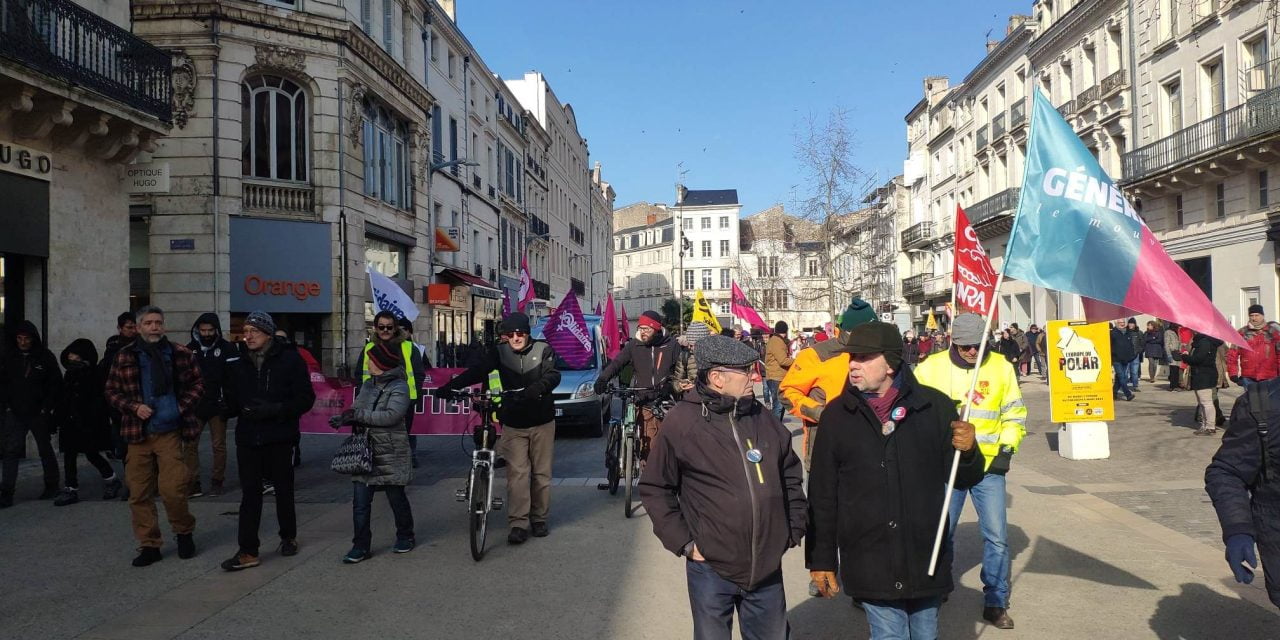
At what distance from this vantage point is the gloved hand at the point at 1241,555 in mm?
3252

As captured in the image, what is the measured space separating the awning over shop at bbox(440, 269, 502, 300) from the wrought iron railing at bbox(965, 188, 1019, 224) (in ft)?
68.7

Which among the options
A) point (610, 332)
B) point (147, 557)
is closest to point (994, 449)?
point (147, 557)

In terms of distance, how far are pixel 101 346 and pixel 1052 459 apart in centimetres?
1333

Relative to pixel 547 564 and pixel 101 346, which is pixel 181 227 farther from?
pixel 547 564

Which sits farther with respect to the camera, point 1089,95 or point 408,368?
point 1089,95

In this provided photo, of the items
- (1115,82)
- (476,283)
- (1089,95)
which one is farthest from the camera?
(476,283)

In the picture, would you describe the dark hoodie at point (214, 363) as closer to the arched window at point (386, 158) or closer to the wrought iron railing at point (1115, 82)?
the arched window at point (386, 158)

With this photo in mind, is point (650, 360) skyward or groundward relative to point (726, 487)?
skyward

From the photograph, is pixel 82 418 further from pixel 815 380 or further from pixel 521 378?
pixel 815 380

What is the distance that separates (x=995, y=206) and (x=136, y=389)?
131ft

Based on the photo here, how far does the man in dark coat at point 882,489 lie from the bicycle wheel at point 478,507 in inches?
137

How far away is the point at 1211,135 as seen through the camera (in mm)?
24875

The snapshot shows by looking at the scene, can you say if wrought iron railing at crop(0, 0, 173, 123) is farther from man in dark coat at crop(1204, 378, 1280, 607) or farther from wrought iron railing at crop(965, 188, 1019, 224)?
wrought iron railing at crop(965, 188, 1019, 224)

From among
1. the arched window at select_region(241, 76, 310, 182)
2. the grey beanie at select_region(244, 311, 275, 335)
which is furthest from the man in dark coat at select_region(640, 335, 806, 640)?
the arched window at select_region(241, 76, 310, 182)
